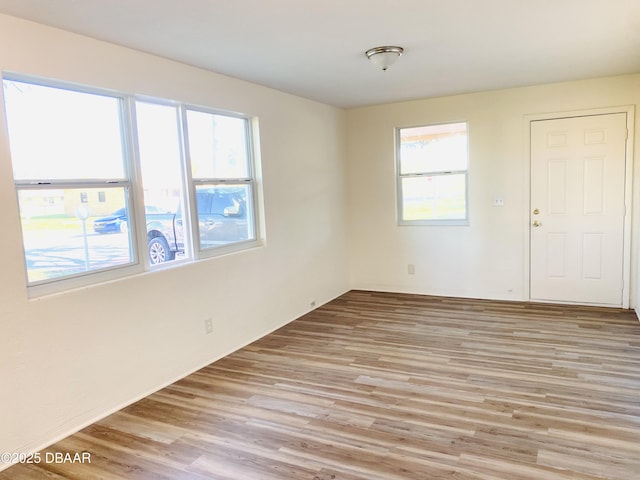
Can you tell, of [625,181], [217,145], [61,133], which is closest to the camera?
[61,133]

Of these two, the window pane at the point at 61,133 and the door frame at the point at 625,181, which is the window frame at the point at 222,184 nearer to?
the window pane at the point at 61,133

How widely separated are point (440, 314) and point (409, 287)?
3.33 ft

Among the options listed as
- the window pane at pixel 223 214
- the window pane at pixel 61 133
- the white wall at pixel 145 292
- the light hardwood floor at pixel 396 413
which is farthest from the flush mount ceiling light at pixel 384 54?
the light hardwood floor at pixel 396 413

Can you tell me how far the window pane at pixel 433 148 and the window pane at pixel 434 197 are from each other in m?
0.13

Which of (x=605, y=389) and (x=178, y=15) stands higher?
(x=178, y=15)

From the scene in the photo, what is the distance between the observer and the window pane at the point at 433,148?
5402 millimetres

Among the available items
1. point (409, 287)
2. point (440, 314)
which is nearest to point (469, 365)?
point (440, 314)

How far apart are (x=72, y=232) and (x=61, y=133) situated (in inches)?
24.0

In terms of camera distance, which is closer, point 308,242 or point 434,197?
point 308,242

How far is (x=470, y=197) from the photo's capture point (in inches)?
211

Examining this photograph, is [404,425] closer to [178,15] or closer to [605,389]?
[605,389]

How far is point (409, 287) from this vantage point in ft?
19.2

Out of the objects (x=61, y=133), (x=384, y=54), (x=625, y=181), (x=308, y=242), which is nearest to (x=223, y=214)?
(x=308, y=242)

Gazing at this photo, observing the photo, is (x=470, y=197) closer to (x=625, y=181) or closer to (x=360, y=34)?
(x=625, y=181)
